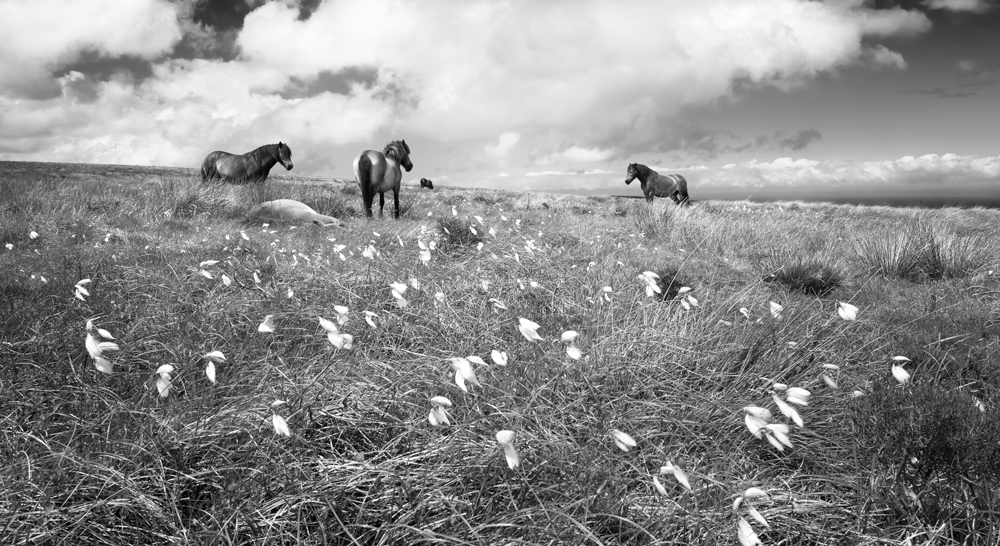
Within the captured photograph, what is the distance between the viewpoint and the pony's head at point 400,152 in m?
13.1

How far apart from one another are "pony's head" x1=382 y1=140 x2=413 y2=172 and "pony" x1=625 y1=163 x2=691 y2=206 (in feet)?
40.9

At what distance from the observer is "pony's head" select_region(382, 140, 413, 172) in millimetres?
13125

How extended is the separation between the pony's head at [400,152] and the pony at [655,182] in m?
12.5

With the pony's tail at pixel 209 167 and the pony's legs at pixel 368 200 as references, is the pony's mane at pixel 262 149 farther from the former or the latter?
the pony's legs at pixel 368 200

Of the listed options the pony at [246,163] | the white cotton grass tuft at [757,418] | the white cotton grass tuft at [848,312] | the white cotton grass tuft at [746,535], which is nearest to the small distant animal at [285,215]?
the pony at [246,163]

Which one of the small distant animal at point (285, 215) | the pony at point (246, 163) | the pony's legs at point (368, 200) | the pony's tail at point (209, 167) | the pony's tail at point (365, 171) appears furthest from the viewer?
the pony's tail at point (209, 167)

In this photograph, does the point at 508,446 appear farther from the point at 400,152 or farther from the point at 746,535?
the point at 400,152

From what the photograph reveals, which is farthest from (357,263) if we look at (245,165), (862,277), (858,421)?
(245,165)

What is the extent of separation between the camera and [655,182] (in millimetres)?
23125

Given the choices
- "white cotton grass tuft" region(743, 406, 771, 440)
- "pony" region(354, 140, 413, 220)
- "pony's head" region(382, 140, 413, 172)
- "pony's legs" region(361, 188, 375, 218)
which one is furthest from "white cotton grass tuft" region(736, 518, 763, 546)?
"pony's head" region(382, 140, 413, 172)

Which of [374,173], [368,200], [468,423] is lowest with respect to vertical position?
[468,423]

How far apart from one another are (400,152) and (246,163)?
824cm

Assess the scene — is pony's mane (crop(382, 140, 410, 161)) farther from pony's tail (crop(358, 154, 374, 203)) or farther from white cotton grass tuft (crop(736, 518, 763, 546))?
white cotton grass tuft (crop(736, 518, 763, 546))

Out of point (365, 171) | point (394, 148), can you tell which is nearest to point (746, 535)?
point (365, 171)
